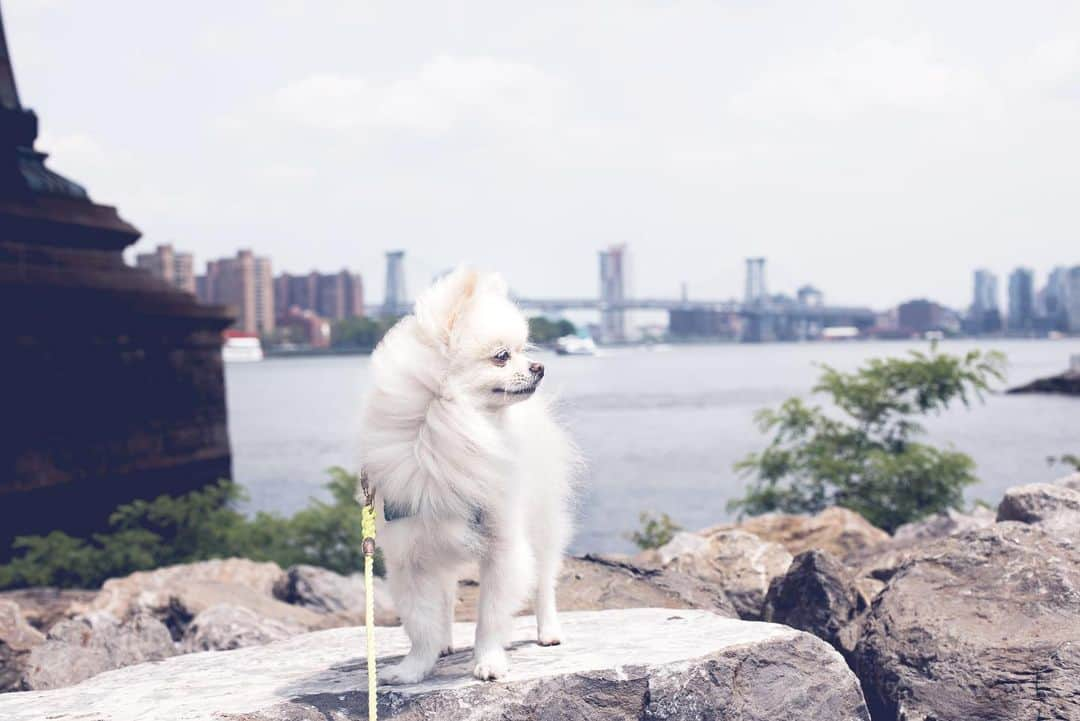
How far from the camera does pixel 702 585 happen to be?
264 inches

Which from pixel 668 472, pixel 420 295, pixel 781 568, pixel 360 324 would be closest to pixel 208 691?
pixel 420 295

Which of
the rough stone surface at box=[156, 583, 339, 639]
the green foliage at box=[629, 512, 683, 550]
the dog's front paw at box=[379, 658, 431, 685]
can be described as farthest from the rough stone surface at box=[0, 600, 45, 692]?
the green foliage at box=[629, 512, 683, 550]

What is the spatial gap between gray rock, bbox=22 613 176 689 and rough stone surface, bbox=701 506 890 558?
487 centimetres

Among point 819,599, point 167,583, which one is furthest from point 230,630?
point 819,599

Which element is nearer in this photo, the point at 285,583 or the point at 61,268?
the point at 285,583

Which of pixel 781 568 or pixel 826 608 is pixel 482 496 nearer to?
pixel 826 608

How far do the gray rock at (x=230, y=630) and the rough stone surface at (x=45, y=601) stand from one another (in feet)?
8.09

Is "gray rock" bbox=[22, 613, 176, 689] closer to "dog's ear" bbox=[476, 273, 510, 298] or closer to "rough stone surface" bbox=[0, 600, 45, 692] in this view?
"rough stone surface" bbox=[0, 600, 45, 692]

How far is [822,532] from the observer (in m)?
9.84

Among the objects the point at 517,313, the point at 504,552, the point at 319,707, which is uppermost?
the point at 517,313

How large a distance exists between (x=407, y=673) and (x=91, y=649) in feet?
11.4

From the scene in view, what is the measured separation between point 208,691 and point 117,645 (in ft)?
10.0

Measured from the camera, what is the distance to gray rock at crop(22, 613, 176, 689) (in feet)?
21.2

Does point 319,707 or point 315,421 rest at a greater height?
point 319,707
